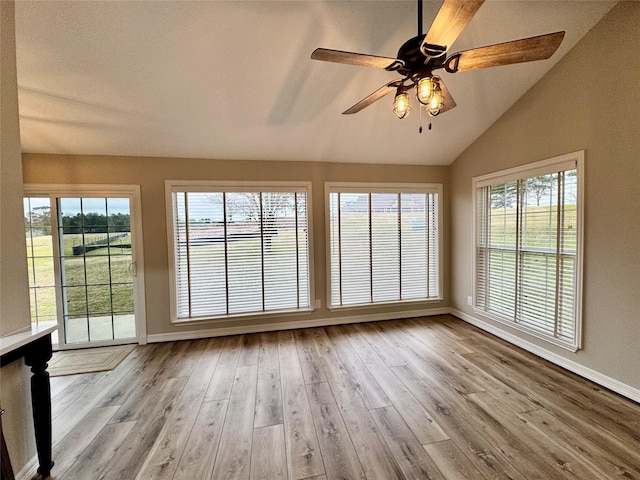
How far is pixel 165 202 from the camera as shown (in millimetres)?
3422

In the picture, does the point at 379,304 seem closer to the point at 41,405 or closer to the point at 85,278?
the point at 41,405

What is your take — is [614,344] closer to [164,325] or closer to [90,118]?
[164,325]

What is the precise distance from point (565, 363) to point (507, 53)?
113 inches

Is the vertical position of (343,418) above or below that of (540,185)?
below

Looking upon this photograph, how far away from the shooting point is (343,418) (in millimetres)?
2004

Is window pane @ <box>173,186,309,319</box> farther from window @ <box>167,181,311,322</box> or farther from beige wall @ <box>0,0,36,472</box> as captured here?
beige wall @ <box>0,0,36,472</box>

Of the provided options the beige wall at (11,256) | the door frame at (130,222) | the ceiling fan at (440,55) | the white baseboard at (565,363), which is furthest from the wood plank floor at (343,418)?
the ceiling fan at (440,55)

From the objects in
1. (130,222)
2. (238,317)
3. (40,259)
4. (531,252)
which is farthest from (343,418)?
(40,259)

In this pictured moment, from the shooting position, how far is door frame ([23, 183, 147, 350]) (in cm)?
317

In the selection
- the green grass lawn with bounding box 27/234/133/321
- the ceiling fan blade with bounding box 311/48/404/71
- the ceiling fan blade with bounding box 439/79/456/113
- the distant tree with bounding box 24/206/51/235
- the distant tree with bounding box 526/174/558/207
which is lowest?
the green grass lawn with bounding box 27/234/133/321

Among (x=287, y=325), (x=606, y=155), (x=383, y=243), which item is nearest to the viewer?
(x=606, y=155)

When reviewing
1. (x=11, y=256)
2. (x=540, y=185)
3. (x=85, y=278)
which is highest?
(x=540, y=185)

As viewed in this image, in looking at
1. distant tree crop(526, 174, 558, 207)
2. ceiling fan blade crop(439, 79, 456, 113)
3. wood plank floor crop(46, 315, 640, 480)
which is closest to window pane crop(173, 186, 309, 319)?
wood plank floor crop(46, 315, 640, 480)

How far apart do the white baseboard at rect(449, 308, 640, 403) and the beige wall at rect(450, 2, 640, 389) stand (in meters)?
0.05
